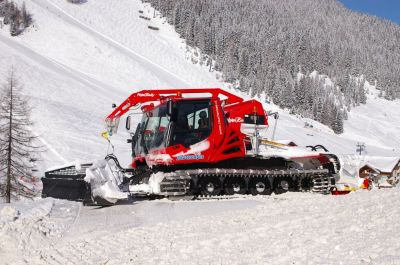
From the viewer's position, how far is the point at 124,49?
8194 centimetres

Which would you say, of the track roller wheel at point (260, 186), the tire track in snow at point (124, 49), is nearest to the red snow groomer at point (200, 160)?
the track roller wheel at point (260, 186)

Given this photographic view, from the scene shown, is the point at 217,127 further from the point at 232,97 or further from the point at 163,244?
the point at 163,244

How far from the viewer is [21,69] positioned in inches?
1997

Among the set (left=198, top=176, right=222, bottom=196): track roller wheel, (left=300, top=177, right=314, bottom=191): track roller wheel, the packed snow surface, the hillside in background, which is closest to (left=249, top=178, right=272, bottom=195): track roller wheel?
(left=198, top=176, right=222, bottom=196): track roller wheel

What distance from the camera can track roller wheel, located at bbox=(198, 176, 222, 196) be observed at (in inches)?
503

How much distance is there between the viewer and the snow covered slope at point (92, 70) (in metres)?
38.2

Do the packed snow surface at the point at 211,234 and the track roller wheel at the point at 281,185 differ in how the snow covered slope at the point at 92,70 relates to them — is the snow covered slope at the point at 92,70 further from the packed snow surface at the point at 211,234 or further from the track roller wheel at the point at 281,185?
the packed snow surface at the point at 211,234

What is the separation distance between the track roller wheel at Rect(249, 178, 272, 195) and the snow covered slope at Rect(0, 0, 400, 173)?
20695 mm

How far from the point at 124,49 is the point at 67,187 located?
72349mm

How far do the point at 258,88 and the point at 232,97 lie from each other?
107956 millimetres

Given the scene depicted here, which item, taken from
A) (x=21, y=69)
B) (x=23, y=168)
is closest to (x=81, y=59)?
(x=21, y=69)

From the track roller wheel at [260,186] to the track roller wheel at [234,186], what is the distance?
0.31 meters

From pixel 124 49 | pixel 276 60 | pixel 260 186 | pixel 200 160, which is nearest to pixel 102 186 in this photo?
pixel 200 160

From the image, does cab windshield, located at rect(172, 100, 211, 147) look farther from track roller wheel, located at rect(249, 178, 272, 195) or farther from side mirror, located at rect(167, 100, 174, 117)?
track roller wheel, located at rect(249, 178, 272, 195)
